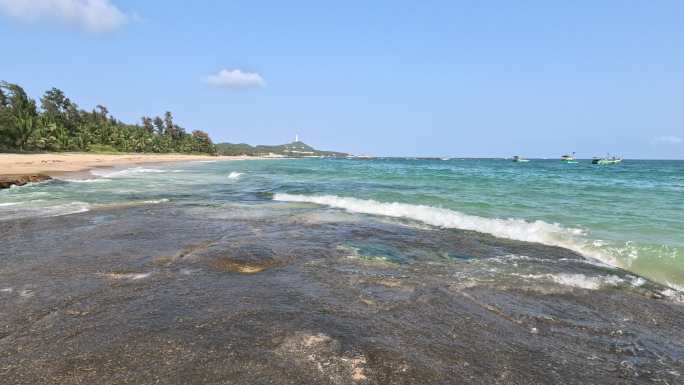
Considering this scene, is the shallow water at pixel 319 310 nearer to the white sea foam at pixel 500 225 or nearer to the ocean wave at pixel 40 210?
the white sea foam at pixel 500 225

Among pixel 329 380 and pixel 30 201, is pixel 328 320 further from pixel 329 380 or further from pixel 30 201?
pixel 30 201

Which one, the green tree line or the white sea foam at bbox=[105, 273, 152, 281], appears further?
the green tree line

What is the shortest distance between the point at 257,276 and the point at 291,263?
981mm

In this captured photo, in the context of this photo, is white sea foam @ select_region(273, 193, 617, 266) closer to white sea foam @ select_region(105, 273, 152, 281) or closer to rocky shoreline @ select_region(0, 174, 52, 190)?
white sea foam @ select_region(105, 273, 152, 281)

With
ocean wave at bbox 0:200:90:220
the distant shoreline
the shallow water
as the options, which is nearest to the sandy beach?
the distant shoreline

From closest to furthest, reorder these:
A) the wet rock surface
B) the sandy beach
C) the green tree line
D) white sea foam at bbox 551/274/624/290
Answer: the wet rock surface
white sea foam at bbox 551/274/624/290
the sandy beach
the green tree line

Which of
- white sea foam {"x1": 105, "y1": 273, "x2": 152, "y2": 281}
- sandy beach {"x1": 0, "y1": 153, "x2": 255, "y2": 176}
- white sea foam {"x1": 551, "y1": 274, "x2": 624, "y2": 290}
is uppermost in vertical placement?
white sea foam {"x1": 551, "y1": 274, "x2": 624, "y2": 290}

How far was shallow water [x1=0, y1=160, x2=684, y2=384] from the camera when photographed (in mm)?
3639

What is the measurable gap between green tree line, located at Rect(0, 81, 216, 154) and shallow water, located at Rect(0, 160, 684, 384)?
222ft

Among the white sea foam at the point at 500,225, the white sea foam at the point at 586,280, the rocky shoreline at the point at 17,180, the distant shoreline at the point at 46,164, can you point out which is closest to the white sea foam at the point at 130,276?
the white sea foam at the point at 586,280

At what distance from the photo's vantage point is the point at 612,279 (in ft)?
23.2

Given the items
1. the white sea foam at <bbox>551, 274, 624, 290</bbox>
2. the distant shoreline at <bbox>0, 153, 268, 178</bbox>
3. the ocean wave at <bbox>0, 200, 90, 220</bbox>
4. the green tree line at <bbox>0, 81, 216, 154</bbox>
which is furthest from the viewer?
the green tree line at <bbox>0, 81, 216, 154</bbox>

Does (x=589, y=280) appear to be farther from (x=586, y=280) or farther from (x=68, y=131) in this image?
(x=68, y=131)

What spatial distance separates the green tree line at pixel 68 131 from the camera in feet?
199
